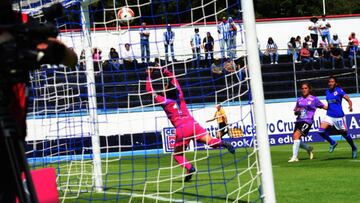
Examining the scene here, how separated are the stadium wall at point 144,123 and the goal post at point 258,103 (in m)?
6.79

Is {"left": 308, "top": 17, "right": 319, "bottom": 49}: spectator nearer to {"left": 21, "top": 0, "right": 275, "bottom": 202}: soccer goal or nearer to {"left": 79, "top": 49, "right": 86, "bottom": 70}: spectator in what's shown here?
{"left": 21, "top": 0, "right": 275, "bottom": 202}: soccer goal

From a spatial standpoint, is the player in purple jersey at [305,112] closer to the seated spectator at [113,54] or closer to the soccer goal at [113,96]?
the soccer goal at [113,96]

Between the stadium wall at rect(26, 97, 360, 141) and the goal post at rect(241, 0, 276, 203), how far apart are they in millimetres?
6795

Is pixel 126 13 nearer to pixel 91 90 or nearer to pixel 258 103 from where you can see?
pixel 91 90

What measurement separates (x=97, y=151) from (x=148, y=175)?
298 cm

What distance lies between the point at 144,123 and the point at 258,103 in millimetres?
17470

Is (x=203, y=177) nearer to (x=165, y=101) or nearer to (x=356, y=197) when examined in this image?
(x=165, y=101)

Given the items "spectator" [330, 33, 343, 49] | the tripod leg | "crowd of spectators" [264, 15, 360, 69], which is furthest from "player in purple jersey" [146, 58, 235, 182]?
"spectator" [330, 33, 343, 49]

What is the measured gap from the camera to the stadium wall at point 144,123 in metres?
15.0

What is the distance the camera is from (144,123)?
83.3 ft

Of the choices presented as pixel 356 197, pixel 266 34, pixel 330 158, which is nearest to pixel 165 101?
pixel 356 197

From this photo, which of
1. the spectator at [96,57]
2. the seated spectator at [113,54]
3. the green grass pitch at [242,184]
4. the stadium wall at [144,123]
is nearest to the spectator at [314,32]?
the stadium wall at [144,123]

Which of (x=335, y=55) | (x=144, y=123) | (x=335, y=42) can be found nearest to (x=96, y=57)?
(x=144, y=123)

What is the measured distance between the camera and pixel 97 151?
14070mm
